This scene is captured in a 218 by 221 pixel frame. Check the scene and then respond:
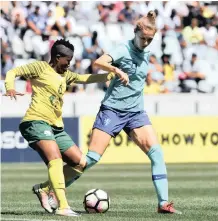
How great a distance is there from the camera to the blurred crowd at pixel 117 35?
87.8 feet

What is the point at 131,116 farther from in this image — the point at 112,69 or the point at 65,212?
the point at 65,212

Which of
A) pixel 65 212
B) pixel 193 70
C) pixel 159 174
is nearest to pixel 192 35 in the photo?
pixel 193 70

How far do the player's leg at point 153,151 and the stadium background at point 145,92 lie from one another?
2839 millimetres

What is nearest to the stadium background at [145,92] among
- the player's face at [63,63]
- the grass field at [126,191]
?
the grass field at [126,191]

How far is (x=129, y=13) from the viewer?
2858cm

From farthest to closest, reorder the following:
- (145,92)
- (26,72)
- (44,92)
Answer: (145,92) < (44,92) < (26,72)

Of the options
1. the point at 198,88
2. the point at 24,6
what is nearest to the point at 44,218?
the point at 198,88

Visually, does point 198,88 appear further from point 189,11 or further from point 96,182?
point 96,182

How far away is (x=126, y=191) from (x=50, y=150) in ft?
16.2

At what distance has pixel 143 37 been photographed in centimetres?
1055

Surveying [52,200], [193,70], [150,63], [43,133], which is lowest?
[52,200]

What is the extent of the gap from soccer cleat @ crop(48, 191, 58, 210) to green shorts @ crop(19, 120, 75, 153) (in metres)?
0.55

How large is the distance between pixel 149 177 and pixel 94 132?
7776 millimetres

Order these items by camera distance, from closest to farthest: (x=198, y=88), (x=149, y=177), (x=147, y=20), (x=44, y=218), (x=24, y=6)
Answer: (x=44, y=218), (x=147, y=20), (x=149, y=177), (x=198, y=88), (x=24, y=6)
